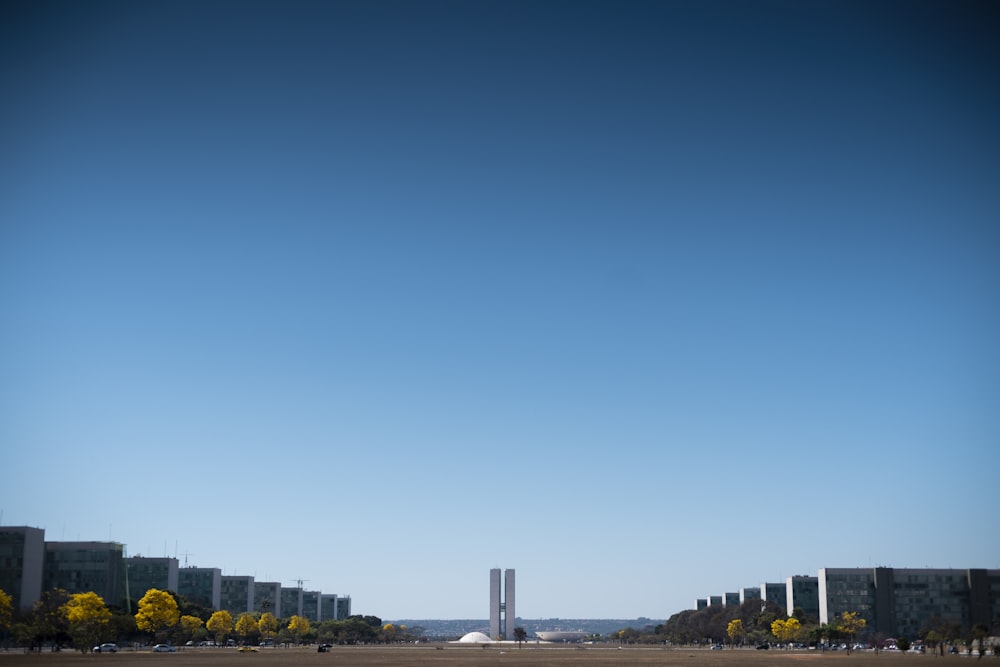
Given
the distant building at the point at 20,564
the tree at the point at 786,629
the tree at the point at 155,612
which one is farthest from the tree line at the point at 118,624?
the tree at the point at 786,629

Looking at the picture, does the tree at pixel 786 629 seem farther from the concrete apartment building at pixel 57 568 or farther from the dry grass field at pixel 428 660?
the concrete apartment building at pixel 57 568

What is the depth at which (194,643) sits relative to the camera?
161375mm

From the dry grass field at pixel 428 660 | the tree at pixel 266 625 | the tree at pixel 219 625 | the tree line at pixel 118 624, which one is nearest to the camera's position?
the dry grass field at pixel 428 660

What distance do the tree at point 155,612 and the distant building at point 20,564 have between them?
31.1 meters

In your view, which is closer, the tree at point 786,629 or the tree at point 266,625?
the tree at point 786,629

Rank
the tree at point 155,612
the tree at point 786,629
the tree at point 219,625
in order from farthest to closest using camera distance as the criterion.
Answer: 1. the tree at point 786,629
2. the tree at point 219,625
3. the tree at point 155,612

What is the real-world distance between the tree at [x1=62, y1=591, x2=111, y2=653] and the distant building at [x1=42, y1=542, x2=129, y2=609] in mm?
64417

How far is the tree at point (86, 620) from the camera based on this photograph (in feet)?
350

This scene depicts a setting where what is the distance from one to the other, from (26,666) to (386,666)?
26823 mm

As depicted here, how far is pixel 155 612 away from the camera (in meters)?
134

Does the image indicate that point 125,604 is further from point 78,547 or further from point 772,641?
point 772,641

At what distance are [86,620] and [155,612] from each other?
73.9 ft

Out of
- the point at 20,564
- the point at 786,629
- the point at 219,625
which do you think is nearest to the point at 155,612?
→ the point at 20,564

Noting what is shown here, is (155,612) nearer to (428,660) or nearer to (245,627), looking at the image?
(245,627)
